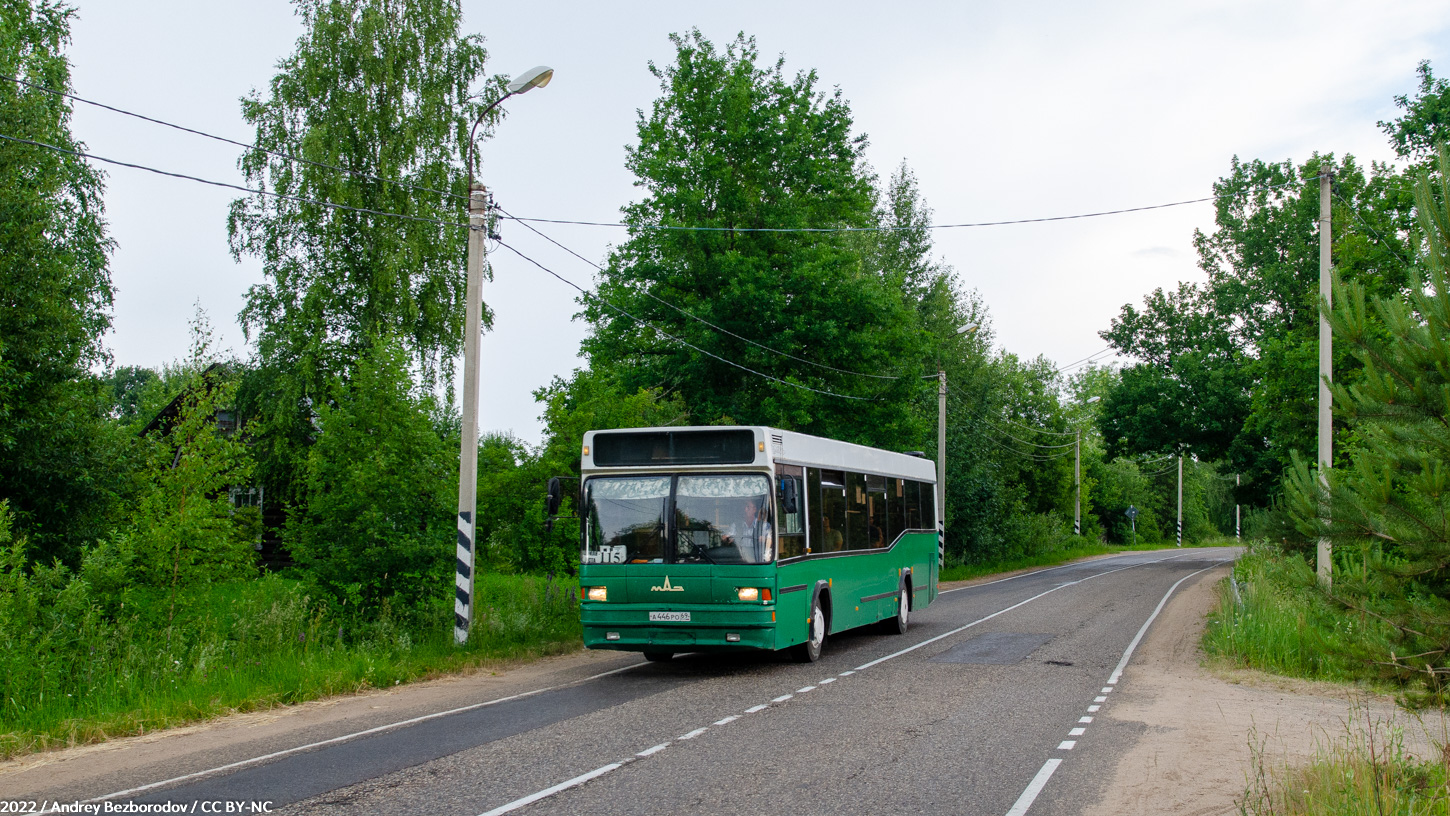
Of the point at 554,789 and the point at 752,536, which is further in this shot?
the point at 752,536

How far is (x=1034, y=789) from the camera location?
24.2 feet

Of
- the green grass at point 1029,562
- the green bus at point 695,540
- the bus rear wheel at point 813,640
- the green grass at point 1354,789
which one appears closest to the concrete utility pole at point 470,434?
the green bus at point 695,540

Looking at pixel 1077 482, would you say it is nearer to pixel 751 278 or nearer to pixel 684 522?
pixel 751 278

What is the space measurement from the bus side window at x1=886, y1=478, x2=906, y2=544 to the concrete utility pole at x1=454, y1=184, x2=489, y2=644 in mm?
7061

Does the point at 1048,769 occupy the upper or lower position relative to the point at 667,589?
lower

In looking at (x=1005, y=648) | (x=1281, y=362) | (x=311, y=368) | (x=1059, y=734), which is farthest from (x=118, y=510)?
(x=1281, y=362)

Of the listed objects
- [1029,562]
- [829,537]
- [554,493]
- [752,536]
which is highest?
[554,493]

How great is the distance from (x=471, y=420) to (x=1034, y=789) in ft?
34.2

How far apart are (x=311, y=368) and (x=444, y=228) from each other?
5.40 metres

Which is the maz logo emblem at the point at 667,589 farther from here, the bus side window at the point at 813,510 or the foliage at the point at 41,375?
the foliage at the point at 41,375

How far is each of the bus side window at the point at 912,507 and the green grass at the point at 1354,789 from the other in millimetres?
12436

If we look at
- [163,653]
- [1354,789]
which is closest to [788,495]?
[163,653]

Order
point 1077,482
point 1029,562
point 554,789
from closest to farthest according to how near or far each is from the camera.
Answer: point 554,789, point 1029,562, point 1077,482

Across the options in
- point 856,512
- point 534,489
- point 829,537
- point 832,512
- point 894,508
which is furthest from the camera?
point 534,489
